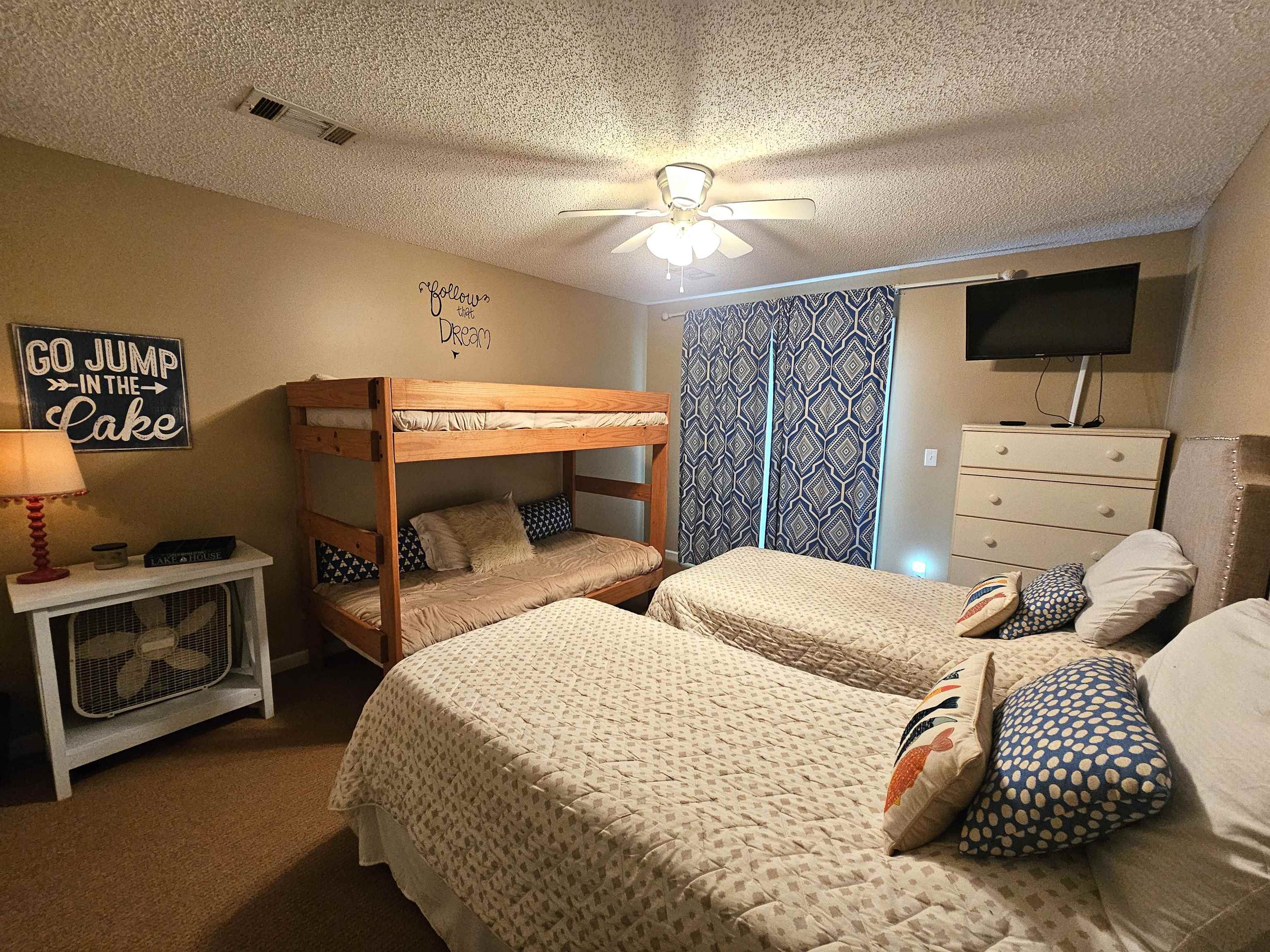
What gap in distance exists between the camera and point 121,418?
2123 millimetres

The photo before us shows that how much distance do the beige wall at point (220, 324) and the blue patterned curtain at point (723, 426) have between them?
5.36ft

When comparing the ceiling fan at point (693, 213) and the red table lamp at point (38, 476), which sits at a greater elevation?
the ceiling fan at point (693, 213)

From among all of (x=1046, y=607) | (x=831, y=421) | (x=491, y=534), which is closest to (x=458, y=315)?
(x=491, y=534)

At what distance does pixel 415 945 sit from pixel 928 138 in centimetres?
290

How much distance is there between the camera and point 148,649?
2.03 metres

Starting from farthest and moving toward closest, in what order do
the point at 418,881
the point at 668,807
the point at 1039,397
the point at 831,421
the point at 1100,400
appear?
the point at 831,421
the point at 1039,397
the point at 1100,400
the point at 418,881
the point at 668,807

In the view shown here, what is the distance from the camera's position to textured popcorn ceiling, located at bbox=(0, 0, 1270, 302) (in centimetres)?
126

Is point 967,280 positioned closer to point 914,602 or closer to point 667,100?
point 914,602

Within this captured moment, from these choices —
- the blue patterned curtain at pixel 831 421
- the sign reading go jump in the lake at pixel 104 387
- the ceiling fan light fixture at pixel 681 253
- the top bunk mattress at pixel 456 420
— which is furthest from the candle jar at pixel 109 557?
the blue patterned curtain at pixel 831 421

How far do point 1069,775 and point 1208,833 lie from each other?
0.49 feet

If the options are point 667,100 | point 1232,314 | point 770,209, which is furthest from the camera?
point 770,209

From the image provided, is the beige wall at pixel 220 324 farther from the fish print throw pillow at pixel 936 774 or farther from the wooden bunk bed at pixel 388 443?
the fish print throw pillow at pixel 936 774

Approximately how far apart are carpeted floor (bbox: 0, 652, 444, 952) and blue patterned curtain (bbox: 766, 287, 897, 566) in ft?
10.1

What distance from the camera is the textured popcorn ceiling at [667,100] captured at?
1263 mm
